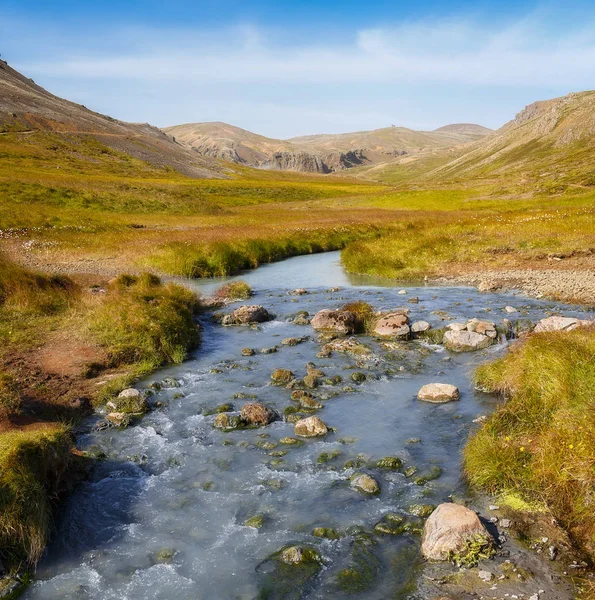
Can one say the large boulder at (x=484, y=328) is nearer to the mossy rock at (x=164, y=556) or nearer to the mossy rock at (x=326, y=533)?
the mossy rock at (x=326, y=533)

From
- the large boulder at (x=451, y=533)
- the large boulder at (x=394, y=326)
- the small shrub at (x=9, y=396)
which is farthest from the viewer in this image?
the large boulder at (x=394, y=326)

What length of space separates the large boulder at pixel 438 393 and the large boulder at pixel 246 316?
469 inches

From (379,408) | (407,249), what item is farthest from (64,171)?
(379,408)

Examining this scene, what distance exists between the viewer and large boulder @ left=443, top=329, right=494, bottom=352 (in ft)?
66.6

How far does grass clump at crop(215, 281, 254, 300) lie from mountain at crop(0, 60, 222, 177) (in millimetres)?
136170

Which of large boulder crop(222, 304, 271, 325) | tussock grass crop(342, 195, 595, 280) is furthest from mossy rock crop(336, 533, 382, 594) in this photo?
tussock grass crop(342, 195, 595, 280)

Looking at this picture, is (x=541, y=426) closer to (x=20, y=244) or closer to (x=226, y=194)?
(x=20, y=244)

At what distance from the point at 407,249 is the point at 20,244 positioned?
3248 cm

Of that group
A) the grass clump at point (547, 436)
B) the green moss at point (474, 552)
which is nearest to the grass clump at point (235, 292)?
the grass clump at point (547, 436)

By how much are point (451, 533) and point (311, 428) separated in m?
5.55

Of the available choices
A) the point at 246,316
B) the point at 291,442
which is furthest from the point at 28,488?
the point at 246,316

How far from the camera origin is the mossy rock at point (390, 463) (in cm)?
1217

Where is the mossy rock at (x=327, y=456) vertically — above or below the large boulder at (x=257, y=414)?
below

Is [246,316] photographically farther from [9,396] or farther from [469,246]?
[469,246]
